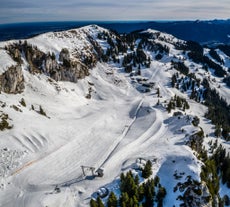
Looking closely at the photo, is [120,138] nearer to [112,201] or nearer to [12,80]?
[112,201]

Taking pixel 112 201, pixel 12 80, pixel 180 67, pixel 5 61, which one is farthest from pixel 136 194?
pixel 180 67

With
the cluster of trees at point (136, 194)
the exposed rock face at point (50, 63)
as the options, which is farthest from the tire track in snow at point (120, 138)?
the exposed rock face at point (50, 63)

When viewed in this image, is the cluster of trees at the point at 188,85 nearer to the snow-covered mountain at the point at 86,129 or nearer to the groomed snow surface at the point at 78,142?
the snow-covered mountain at the point at 86,129

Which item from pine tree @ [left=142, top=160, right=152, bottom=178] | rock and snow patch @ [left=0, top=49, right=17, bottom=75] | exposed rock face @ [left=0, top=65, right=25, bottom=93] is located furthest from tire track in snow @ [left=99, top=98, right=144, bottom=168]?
rock and snow patch @ [left=0, top=49, right=17, bottom=75]

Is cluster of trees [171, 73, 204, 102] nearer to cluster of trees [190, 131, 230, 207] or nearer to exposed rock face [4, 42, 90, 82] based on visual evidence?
exposed rock face [4, 42, 90, 82]

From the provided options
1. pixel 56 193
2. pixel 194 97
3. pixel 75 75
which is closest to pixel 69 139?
pixel 56 193
